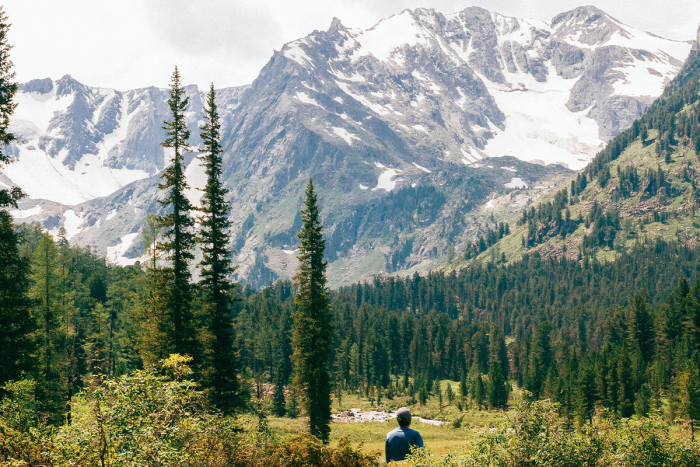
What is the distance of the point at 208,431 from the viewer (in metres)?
18.2

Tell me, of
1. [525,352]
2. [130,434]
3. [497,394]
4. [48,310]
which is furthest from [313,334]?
[525,352]

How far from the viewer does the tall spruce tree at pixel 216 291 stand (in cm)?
3722

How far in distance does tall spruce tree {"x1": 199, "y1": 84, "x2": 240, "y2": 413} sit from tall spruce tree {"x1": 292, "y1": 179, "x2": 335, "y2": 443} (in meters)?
6.44

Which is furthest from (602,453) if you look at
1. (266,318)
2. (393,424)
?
(266,318)

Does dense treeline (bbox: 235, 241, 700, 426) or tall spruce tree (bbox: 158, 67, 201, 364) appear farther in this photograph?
dense treeline (bbox: 235, 241, 700, 426)

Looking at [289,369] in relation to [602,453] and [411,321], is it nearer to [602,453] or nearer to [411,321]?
[411,321]

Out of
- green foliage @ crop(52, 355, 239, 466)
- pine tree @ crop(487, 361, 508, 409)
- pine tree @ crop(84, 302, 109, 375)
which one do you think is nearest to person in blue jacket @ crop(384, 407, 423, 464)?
green foliage @ crop(52, 355, 239, 466)

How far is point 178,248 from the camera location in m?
35.4

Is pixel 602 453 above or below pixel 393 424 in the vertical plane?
above

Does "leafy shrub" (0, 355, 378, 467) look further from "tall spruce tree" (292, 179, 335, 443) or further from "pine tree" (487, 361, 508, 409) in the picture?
"pine tree" (487, 361, 508, 409)

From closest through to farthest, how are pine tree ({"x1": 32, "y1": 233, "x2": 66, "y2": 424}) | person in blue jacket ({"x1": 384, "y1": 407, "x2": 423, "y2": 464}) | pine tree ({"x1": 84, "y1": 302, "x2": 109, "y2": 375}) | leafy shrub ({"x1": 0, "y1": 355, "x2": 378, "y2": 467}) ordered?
1. leafy shrub ({"x1": 0, "y1": 355, "x2": 378, "y2": 467})
2. person in blue jacket ({"x1": 384, "y1": 407, "x2": 423, "y2": 464})
3. pine tree ({"x1": 32, "y1": 233, "x2": 66, "y2": 424})
4. pine tree ({"x1": 84, "y1": 302, "x2": 109, "y2": 375})

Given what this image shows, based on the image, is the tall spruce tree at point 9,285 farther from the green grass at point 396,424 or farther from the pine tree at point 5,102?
the green grass at point 396,424

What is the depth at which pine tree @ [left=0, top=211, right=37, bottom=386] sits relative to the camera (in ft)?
90.4

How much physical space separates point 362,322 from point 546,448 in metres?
145
